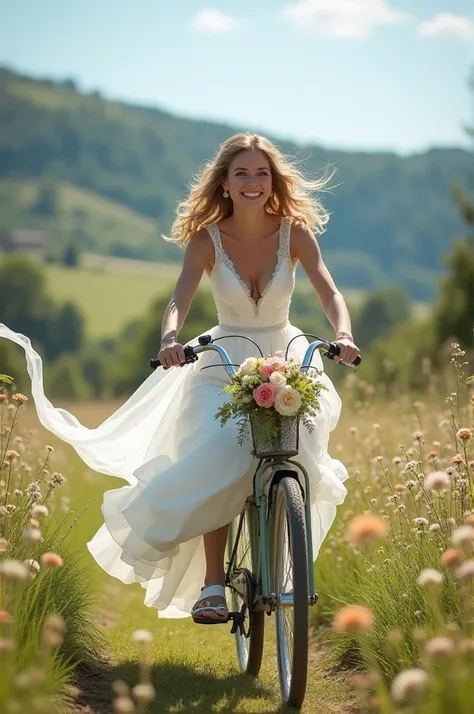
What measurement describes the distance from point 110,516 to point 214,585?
0.70 metres

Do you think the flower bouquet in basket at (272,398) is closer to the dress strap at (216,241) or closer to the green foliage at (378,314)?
the dress strap at (216,241)

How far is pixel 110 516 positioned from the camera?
19.0ft

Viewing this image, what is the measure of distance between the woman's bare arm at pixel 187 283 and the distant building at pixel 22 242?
164173mm

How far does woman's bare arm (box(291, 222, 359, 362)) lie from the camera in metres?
5.81

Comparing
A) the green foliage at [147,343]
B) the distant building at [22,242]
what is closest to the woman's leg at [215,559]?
the green foliage at [147,343]

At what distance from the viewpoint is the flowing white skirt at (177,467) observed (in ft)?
18.0

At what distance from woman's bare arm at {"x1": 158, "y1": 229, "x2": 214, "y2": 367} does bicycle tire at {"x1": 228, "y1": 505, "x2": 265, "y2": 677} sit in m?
1.02

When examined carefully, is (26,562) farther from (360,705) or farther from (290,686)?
(360,705)

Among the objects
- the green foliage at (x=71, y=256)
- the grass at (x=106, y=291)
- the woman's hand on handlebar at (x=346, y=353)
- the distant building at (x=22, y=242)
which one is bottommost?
the woman's hand on handlebar at (x=346, y=353)

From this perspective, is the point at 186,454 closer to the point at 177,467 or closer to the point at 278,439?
the point at 177,467

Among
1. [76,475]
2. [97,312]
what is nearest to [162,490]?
[76,475]

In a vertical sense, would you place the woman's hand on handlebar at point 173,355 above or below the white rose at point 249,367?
above

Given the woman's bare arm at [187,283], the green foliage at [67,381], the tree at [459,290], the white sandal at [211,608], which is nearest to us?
the white sandal at [211,608]

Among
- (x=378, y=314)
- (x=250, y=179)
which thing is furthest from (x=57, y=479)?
(x=378, y=314)
